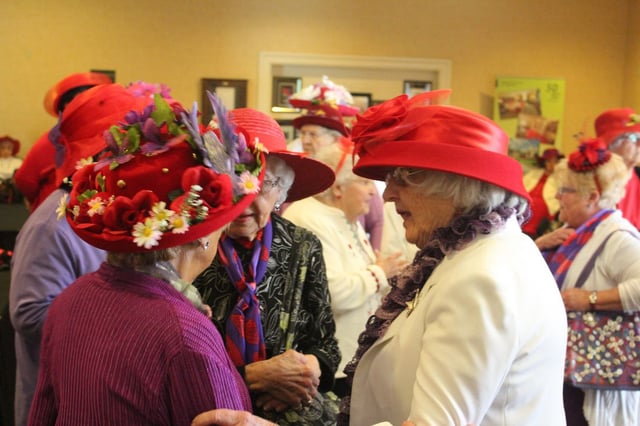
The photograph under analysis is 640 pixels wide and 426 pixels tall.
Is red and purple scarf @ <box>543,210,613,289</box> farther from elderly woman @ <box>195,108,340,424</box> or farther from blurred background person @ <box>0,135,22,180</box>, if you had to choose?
blurred background person @ <box>0,135,22,180</box>

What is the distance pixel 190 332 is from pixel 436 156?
614mm

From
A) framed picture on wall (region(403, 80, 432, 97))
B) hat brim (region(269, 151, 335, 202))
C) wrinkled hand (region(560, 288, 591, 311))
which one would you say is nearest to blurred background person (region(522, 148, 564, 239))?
framed picture on wall (region(403, 80, 432, 97))

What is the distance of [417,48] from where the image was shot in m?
6.79

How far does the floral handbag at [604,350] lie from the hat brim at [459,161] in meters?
1.48

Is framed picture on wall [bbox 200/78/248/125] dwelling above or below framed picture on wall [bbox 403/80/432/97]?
below

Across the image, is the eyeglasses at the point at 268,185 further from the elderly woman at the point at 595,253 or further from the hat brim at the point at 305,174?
the elderly woman at the point at 595,253

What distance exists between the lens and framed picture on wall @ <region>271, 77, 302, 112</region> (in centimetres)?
664

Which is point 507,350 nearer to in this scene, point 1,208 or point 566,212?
point 566,212

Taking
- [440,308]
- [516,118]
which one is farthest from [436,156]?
[516,118]

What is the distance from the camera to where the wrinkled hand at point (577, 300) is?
2600mm

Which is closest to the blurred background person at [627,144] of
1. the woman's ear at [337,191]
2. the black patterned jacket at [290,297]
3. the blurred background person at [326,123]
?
the blurred background person at [326,123]

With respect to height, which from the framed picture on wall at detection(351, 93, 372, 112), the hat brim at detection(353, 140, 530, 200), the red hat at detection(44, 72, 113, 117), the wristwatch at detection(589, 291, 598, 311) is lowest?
the wristwatch at detection(589, 291, 598, 311)

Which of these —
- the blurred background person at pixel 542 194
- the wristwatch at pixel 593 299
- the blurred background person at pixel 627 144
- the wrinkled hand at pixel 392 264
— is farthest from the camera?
the blurred background person at pixel 542 194

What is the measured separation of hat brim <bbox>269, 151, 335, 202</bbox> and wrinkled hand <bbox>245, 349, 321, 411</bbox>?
1.82 feet
